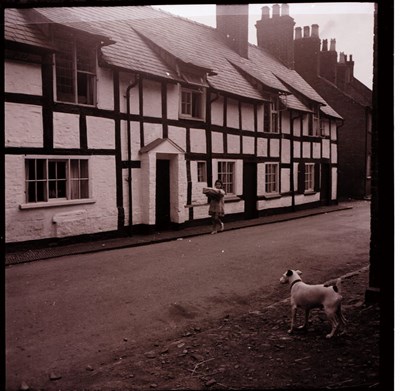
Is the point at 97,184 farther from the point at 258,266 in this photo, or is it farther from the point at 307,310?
the point at 307,310

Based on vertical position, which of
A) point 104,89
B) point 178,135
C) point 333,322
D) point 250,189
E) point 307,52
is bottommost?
point 333,322

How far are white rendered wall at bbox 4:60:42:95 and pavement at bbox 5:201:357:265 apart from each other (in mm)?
1295

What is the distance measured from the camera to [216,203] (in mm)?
3717

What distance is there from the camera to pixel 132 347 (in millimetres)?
3016

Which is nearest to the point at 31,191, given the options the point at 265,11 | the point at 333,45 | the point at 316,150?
the point at 265,11

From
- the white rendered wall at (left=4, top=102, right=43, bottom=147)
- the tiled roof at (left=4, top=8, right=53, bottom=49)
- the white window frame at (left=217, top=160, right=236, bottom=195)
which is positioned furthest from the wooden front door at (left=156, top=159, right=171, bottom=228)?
the tiled roof at (left=4, top=8, right=53, bottom=49)

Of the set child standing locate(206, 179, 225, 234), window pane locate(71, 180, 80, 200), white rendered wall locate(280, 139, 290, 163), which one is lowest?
child standing locate(206, 179, 225, 234)

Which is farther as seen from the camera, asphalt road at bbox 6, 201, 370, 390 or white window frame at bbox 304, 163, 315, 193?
white window frame at bbox 304, 163, 315, 193

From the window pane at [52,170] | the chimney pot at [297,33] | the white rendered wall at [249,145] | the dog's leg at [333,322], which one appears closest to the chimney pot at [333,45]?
the chimney pot at [297,33]

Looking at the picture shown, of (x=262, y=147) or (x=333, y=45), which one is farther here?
(x=262, y=147)

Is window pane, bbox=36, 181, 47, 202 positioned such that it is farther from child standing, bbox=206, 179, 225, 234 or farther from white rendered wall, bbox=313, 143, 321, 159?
white rendered wall, bbox=313, 143, 321, 159

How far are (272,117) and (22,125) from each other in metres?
2.62

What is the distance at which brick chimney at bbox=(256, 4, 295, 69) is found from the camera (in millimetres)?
3025

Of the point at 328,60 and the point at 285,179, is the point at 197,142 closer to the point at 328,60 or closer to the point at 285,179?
the point at 285,179
